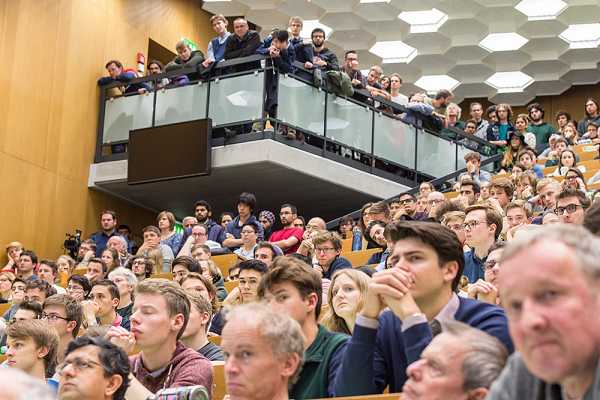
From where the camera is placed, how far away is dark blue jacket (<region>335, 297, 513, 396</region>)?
2.58 meters

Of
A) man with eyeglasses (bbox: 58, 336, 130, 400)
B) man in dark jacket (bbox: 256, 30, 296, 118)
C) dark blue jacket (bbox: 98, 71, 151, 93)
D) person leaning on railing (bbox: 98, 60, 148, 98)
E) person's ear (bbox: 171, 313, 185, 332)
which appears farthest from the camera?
person leaning on railing (bbox: 98, 60, 148, 98)

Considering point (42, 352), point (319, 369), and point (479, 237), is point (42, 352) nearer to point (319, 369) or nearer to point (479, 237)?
point (319, 369)

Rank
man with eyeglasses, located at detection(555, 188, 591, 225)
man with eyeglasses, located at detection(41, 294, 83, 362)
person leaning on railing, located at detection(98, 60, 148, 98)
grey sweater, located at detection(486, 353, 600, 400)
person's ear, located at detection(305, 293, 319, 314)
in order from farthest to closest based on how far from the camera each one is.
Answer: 1. person leaning on railing, located at detection(98, 60, 148, 98)
2. man with eyeglasses, located at detection(555, 188, 591, 225)
3. man with eyeglasses, located at detection(41, 294, 83, 362)
4. person's ear, located at detection(305, 293, 319, 314)
5. grey sweater, located at detection(486, 353, 600, 400)

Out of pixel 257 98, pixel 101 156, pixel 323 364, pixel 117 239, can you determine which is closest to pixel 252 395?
Answer: pixel 323 364

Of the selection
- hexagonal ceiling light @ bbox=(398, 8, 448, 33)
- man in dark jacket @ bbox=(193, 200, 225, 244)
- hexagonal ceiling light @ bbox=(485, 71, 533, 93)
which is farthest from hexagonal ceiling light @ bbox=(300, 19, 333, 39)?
man in dark jacket @ bbox=(193, 200, 225, 244)

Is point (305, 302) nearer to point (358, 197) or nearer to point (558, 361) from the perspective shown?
point (558, 361)

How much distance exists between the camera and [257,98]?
979 cm

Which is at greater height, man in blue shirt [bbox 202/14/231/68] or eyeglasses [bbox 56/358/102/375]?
man in blue shirt [bbox 202/14/231/68]

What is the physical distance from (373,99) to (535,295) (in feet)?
29.5

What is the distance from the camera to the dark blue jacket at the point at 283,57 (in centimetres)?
969

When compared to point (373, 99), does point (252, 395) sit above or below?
below

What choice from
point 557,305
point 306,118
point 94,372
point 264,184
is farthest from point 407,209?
point 557,305

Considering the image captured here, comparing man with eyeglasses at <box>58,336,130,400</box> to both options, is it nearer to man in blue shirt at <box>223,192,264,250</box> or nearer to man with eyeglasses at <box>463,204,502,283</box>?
man with eyeglasses at <box>463,204,502,283</box>

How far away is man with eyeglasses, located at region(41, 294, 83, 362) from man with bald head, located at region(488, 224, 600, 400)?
131 inches
